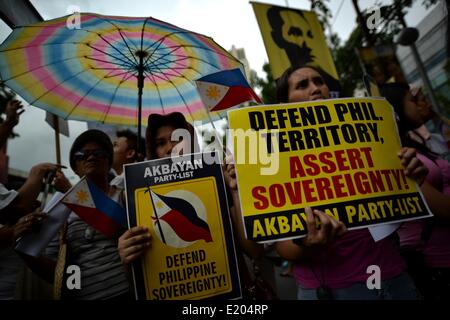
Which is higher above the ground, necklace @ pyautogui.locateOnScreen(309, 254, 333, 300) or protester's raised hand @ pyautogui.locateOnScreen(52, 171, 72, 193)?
protester's raised hand @ pyautogui.locateOnScreen(52, 171, 72, 193)

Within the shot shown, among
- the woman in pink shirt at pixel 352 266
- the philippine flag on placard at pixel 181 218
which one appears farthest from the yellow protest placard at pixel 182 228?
the woman in pink shirt at pixel 352 266

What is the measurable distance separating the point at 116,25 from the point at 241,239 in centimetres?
170

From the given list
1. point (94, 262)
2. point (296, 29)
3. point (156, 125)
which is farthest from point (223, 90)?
point (296, 29)

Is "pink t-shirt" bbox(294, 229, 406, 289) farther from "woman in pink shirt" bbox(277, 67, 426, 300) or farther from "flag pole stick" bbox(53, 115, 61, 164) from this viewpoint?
"flag pole stick" bbox(53, 115, 61, 164)

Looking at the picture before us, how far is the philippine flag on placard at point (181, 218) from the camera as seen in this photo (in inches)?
55.7

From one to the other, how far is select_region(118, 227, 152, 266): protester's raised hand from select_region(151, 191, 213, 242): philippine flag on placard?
0.41 feet

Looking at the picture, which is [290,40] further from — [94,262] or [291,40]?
[94,262]

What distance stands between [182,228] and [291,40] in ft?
13.0

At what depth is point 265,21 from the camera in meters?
4.39

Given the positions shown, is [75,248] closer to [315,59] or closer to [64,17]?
[64,17]

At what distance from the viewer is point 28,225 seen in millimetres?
1520

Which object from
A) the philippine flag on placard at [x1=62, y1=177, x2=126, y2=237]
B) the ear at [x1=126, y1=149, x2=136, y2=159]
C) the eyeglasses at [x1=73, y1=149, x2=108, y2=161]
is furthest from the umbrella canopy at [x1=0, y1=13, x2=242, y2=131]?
the philippine flag on placard at [x1=62, y1=177, x2=126, y2=237]

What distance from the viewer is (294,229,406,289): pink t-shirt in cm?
147
